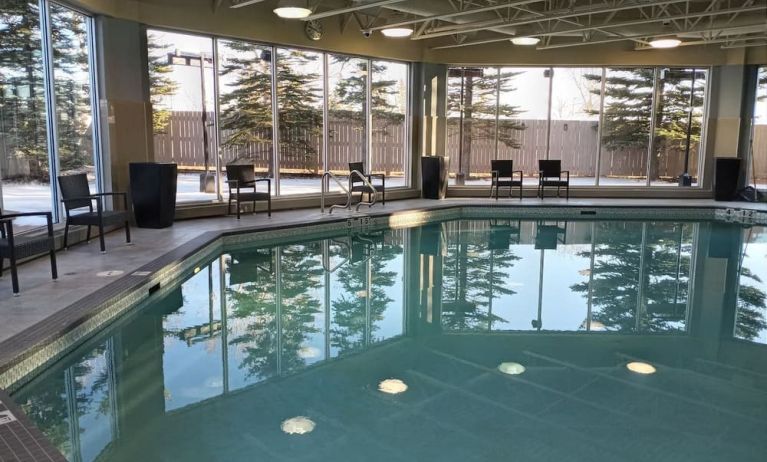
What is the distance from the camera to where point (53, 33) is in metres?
6.18

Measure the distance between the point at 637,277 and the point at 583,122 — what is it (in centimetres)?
665

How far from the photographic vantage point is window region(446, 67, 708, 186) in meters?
11.7

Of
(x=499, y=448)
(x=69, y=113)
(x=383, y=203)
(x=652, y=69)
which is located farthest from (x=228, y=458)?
(x=652, y=69)

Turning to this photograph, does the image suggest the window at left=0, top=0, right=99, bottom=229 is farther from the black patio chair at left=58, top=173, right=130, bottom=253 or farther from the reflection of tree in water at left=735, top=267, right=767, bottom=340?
the reflection of tree in water at left=735, top=267, right=767, bottom=340

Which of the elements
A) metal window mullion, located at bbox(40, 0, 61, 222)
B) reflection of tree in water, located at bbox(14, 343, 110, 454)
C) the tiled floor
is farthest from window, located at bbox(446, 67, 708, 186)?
reflection of tree in water, located at bbox(14, 343, 110, 454)

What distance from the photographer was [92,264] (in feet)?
17.4

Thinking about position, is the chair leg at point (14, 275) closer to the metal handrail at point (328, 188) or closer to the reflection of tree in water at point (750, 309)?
the metal handrail at point (328, 188)

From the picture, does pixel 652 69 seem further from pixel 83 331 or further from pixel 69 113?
pixel 83 331

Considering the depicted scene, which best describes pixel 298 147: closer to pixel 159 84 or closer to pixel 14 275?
pixel 159 84

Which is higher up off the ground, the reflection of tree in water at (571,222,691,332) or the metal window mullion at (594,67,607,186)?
the metal window mullion at (594,67,607,186)

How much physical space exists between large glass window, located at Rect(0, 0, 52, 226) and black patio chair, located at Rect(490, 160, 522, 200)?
24.3 ft

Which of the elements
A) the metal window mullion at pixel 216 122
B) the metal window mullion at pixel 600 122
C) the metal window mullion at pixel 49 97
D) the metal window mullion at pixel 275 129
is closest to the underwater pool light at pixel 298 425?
the metal window mullion at pixel 49 97

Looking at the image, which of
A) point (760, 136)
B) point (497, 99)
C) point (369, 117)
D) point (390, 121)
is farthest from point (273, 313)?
point (760, 136)

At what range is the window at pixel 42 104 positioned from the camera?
17.8ft
